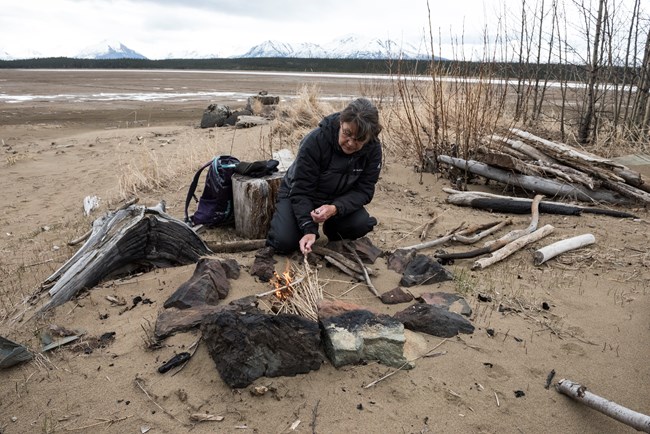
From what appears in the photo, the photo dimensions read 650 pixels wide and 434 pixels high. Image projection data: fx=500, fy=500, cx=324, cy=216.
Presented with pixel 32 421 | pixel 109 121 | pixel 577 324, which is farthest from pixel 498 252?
pixel 109 121

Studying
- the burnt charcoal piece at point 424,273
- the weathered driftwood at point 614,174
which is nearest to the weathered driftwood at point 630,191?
the weathered driftwood at point 614,174

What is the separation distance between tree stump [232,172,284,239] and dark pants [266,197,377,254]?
0.30m

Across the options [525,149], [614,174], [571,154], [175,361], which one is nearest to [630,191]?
[614,174]

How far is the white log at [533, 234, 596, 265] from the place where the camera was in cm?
434

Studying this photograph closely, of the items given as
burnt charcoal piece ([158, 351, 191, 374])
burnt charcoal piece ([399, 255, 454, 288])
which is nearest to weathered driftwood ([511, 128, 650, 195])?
burnt charcoal piece ([399, 255, 454, 288])

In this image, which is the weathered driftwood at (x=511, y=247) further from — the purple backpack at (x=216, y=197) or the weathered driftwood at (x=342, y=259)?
the purple backpack at (x=216, y=197)

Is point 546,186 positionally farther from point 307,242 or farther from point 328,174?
point 307,242

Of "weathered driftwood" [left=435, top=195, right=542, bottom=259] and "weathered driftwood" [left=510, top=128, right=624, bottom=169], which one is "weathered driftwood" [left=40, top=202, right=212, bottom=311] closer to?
"weathered driftwood" [left=435, top=195, right=542, bottom=259]

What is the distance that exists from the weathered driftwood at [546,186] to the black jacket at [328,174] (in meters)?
2.92

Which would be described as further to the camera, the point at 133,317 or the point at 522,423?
the point at 133,317

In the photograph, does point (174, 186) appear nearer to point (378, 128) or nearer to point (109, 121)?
point (378, 128)

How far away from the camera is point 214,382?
266 cm

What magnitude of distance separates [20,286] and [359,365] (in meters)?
2.80

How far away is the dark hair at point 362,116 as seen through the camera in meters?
3.57
